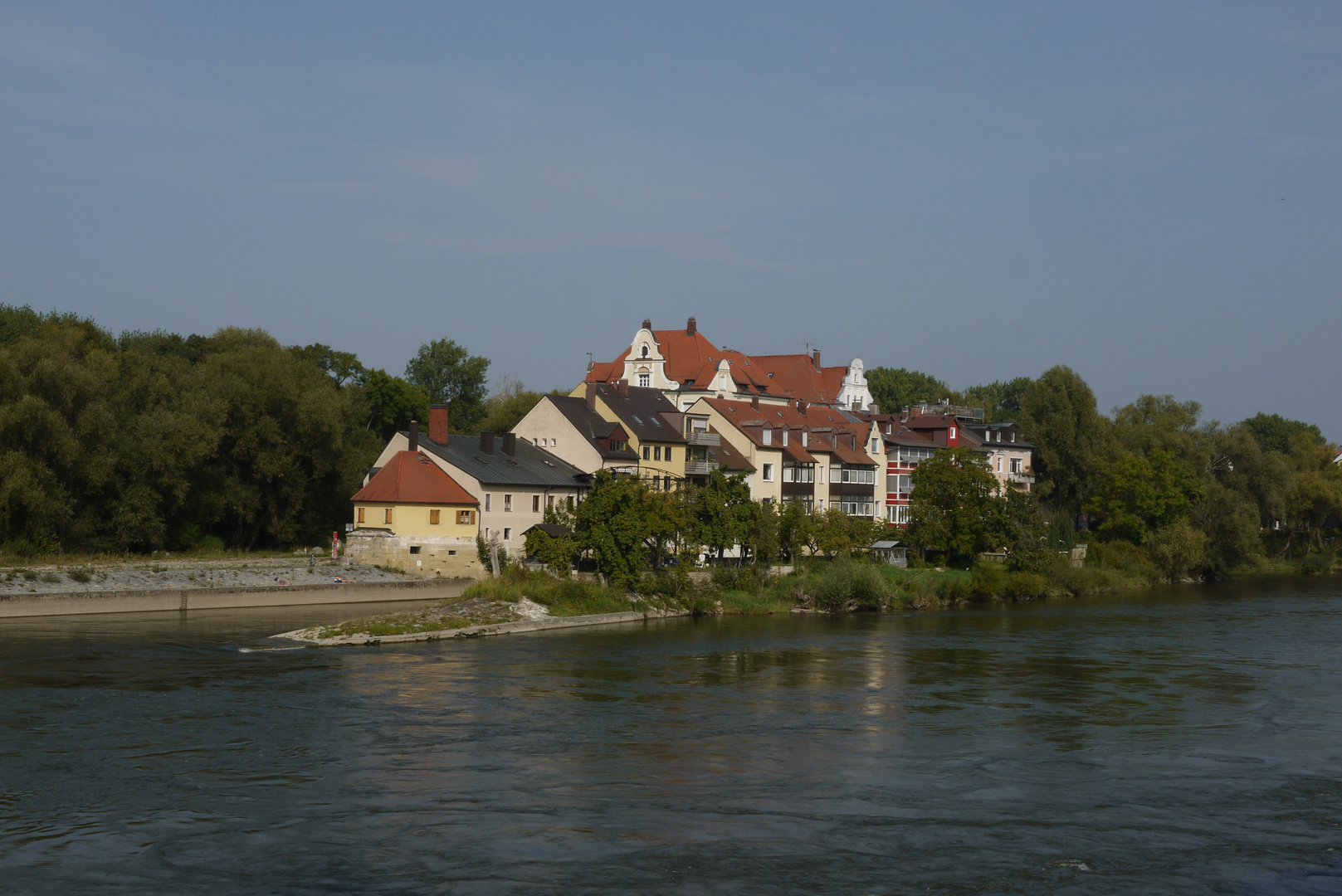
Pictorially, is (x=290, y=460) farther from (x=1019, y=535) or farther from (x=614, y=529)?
(x=1019, y=535)

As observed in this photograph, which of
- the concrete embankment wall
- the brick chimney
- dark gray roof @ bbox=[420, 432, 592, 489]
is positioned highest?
the brick chimney

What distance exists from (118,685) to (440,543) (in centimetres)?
2499

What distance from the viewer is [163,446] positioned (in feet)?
183

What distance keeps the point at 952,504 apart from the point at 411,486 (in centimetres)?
2978

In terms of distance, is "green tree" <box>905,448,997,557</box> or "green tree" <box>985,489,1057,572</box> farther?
"green tree" <box>905,448,997,557</box>

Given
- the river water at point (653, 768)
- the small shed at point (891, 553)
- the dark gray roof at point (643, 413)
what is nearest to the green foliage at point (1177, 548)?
the small shed at point (891, 553)

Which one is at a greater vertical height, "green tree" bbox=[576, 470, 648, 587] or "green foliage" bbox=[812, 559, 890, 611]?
"green tree" bbox=[576, 470, 648, 587]

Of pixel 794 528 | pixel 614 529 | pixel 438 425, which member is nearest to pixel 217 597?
pixel 438 425

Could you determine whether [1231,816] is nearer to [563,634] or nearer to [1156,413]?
[563,634]

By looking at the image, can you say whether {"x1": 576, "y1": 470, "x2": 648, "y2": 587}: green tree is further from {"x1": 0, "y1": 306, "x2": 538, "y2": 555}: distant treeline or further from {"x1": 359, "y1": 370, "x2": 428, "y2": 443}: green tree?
{"x1": 359, "y1": 370, "x2": 428, "y2": 443}: green tree

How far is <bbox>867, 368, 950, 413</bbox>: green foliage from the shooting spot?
143 metres

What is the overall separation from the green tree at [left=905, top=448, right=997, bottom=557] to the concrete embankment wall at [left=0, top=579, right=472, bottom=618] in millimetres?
25989

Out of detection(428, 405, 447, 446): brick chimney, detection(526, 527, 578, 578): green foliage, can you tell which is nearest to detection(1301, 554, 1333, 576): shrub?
detection(526, 527, 578, 578): green foliage

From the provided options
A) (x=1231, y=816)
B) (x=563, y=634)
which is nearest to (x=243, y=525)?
(x=563, y=634)
